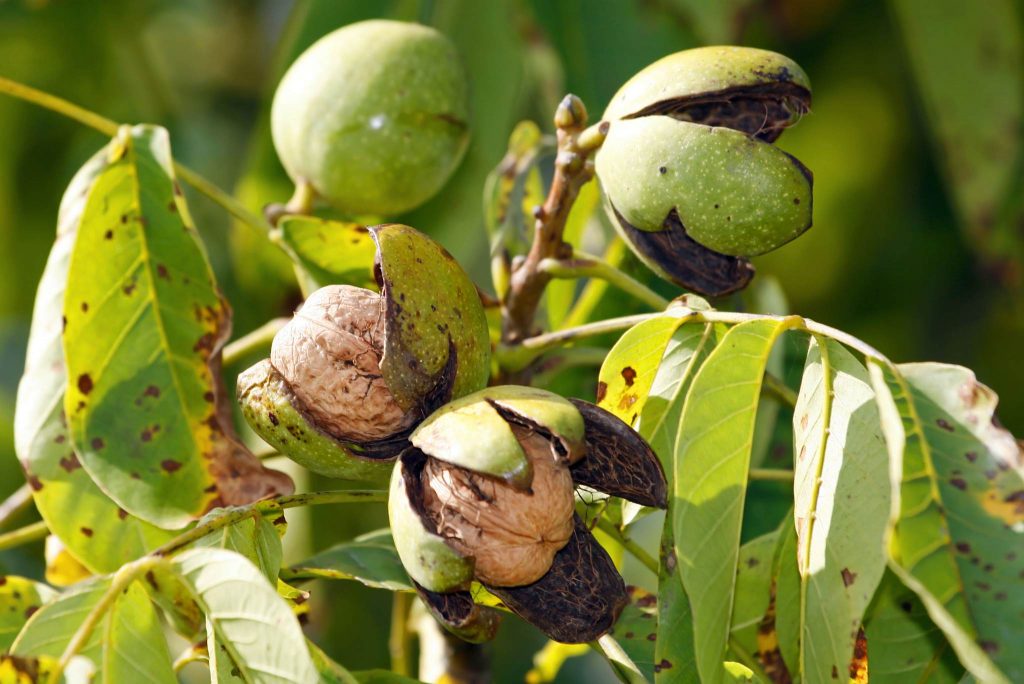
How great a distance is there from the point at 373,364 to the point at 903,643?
542 millimetres

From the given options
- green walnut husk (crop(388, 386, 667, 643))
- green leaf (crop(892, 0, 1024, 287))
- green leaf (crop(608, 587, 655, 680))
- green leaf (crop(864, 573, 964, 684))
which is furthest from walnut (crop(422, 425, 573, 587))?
green leaf (crop(892, 0, 1024, 287))

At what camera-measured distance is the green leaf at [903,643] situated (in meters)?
1.04

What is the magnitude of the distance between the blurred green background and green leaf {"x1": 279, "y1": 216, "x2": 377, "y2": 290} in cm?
39

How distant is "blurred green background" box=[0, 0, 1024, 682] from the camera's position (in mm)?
1959

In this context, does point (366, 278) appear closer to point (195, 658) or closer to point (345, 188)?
point (345, 188)

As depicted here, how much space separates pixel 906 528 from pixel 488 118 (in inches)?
50.3

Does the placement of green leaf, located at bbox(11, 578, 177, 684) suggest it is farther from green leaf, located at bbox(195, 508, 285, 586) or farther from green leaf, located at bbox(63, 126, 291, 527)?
green leaf, located at bbox(63, 126, 291, 527)

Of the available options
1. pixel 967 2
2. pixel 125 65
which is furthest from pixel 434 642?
pixel 125 65

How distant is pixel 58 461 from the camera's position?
1.26 meters

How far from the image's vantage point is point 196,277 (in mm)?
1316

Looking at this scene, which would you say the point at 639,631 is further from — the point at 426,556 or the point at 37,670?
the point at 37,670

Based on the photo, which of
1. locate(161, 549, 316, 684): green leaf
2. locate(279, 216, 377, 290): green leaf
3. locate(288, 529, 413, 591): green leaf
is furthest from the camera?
locate(279, 216, 377, 290): green leaf

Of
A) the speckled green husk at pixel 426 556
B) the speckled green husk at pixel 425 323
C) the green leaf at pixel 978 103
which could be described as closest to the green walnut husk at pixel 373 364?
the speckled green husk at pixel 425 323

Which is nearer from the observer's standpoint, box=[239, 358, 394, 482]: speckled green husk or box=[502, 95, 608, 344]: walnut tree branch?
box=[239, 358, 394, 482]: speckled green husk
